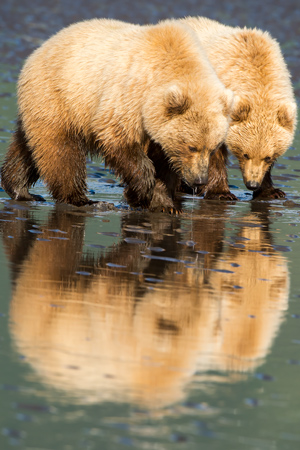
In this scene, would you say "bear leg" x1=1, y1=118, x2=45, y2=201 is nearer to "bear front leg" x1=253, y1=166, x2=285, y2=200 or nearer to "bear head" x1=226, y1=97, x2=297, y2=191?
"bear head" x1=226, y1=97, x2=297, y2=191

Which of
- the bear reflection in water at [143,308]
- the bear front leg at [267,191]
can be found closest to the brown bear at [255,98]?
the bear front leg at [267,191]

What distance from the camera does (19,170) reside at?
909 centimetres

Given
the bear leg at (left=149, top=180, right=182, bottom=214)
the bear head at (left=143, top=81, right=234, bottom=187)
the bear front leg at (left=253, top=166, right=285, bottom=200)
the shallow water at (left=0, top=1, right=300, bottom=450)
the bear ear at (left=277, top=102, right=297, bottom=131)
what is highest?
the bear ear at (left=277, top=102, right=297, bottom=131)

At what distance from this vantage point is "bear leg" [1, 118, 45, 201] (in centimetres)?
907

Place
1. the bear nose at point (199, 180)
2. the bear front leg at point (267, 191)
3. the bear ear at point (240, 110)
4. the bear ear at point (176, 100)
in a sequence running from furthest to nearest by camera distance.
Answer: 1. the bear front leg at point (267, 191)
2. the bear ear at point (240, 110)
3. the bear nose at point (199, 180)
4. the bear ear at point (176, 100)

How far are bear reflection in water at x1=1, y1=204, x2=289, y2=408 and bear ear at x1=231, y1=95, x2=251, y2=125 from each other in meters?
1.82

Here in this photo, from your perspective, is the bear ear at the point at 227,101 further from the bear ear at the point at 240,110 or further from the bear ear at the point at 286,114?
the bear ear at the point at 286,114

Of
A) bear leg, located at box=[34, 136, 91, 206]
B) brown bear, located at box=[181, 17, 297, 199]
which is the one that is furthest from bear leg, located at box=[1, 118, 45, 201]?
brown bear, located at box=[181, 17, 297, 199]

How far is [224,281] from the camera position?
A: 587cm

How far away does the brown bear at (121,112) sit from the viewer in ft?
25.8

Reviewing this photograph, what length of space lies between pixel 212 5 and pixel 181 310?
28.5m

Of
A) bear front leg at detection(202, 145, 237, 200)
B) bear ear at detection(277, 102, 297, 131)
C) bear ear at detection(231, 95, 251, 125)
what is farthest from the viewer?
bear front leg at detection(202, 145, 237, 200)

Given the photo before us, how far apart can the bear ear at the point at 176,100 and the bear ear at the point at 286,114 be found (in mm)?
1660

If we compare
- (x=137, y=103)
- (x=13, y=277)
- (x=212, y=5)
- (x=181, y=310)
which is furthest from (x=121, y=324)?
(x=212, y=5)
